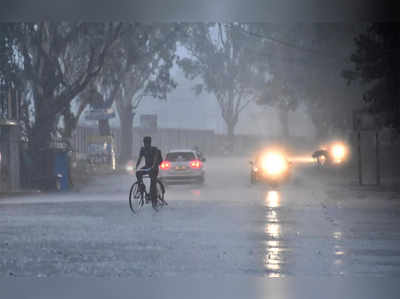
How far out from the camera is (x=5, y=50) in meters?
37.5

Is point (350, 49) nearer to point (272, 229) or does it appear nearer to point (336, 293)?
point (272, 229)

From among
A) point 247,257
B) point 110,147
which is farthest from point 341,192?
point 110,147

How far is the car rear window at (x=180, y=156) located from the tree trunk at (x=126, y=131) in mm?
26477

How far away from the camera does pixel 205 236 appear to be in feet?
54.4

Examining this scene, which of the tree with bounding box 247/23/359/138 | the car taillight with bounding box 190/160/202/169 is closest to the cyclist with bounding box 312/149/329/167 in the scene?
the tree with bounding box 247/23/359/138

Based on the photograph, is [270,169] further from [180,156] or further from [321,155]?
[321,155]

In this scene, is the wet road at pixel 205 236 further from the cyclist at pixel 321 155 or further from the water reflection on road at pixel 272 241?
the cyclist at pixel 321 155

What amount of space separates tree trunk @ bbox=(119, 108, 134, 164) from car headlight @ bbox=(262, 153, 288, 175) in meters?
27.0

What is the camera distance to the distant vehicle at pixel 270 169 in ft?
123

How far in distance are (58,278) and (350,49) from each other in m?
32.8

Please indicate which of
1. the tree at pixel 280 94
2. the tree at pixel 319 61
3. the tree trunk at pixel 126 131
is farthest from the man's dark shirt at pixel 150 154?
the tree at pixel 280 94

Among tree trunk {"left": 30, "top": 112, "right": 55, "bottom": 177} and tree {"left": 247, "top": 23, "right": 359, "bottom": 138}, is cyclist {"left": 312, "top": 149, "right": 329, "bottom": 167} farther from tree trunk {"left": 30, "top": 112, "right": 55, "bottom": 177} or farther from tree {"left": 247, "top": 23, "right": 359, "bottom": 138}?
tree trunk {"left": 30, "top": 112, "right": 55, "bottom": 177}

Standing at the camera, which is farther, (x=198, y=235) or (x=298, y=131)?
(x=298, y=131)

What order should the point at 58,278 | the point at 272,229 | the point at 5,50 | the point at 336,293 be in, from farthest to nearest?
the point at 5,50 < the point at 272,229 < the point at 58,278 < the point at 336,293
